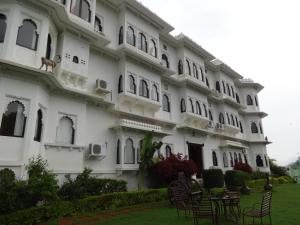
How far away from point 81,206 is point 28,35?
813cm

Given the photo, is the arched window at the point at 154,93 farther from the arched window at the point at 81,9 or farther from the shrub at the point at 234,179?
the shrub at the point at 234,179

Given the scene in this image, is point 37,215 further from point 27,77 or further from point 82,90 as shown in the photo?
point 82,90

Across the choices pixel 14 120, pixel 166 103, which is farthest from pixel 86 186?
pixel 166 103

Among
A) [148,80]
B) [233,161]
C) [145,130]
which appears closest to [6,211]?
[145,130]

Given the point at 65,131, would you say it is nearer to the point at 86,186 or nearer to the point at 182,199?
the point at 86,186

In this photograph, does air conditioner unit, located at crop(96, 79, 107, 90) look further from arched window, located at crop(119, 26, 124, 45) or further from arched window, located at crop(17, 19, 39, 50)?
arched window, located at crop(17, 19, 39, 50)

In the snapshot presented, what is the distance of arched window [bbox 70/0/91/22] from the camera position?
13.5 meters

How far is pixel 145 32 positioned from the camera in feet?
57.9

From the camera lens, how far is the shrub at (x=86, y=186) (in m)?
9.92

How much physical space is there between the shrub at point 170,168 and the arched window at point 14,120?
7.86 meters

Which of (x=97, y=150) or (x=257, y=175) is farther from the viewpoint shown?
(x=257, y=175)

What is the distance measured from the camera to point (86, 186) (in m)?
10.9

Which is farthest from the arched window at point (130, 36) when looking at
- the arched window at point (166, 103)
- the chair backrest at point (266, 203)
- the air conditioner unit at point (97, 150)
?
the chair backrest at point (266, 203)

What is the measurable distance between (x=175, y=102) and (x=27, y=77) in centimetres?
1287
